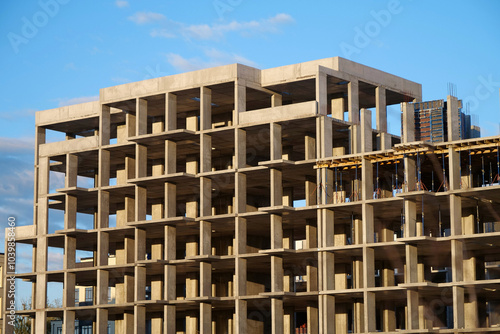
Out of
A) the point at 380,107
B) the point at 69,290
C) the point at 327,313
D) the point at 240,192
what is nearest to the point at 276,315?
the point at 327,313

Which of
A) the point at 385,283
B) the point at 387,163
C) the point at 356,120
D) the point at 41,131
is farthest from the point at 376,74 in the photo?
the point at 41,131

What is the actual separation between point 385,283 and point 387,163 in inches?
437

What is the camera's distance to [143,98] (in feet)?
277

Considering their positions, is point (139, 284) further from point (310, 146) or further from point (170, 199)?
point (310, 146)

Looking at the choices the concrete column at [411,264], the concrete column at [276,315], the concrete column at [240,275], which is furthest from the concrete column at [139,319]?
the concrete column at [411,264]

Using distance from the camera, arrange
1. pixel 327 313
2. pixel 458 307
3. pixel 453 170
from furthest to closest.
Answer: pixel 327 313 → pixel 453 170 → pixel 458 307

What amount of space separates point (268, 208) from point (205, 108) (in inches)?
425

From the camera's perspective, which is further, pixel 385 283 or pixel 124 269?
pixel 124 269

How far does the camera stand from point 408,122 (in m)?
72.3

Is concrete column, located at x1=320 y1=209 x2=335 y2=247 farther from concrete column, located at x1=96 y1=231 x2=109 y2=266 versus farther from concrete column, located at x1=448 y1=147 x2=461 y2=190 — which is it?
concrete column, located at x1=96 y1=231 x2=109 y2=266

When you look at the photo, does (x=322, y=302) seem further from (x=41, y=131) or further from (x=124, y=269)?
(x=41, y=131)

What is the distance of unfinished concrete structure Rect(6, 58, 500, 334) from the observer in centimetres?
7138

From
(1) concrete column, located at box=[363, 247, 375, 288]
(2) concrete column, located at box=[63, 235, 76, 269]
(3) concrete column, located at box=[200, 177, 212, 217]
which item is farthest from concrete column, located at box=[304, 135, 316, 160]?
(2) concrete column, located at box=[63, 235, 76, 269]

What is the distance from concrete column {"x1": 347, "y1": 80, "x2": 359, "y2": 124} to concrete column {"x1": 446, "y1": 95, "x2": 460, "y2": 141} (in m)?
8.99
